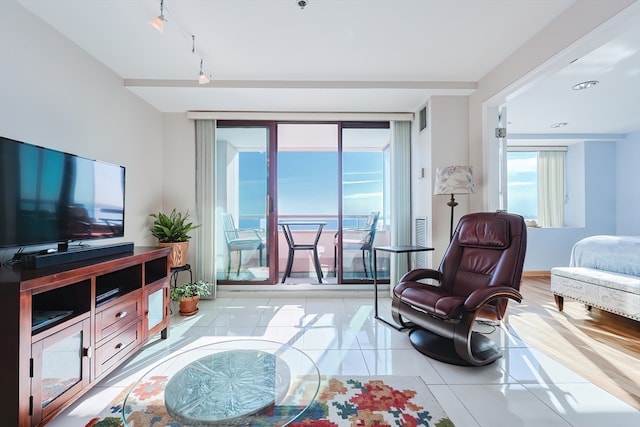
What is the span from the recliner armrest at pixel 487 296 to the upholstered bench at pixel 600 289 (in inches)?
57.8

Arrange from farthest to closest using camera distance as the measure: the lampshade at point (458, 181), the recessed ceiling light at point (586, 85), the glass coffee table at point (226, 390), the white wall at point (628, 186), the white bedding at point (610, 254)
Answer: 1. the white wall at point (628, 186)
2. the recessed ceiling light at point (586, 85)
3. the white bedding at point (610, 254)
4. the lampshade at point (458, 181)
5. the glass coffee table at point (226, 390)

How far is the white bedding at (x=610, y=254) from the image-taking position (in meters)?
2.75

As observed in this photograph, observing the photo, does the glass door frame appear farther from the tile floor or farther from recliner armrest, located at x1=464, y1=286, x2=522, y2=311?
recliner armrest, located at x1=464, y1=286, x2=522, y2=311

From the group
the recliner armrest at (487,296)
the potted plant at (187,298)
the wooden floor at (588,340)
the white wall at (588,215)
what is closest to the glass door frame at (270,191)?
the potted plant at (187,298)

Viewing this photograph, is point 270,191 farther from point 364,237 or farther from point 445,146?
point 445,146

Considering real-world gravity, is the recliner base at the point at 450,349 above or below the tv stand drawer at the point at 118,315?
below

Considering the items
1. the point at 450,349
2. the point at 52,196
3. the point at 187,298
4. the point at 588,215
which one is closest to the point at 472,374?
the point at 450,349

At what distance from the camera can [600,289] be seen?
272 cm

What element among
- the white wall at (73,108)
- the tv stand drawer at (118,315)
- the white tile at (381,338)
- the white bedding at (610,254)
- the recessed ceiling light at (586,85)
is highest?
the recessed ceiling light at (586,85)

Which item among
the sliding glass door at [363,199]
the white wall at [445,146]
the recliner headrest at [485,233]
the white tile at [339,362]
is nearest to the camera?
the white tile at [339,362]

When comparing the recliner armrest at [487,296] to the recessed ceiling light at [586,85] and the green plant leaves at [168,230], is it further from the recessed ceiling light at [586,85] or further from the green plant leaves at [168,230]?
the green plant leaves at [168,230]

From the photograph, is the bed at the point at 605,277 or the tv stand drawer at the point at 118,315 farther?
the bed at the point at 605,277

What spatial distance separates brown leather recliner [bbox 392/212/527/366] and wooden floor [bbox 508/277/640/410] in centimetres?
54

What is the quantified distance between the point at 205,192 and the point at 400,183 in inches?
98.9
